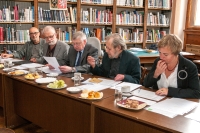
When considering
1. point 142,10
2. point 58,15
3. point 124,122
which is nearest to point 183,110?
point 124,122

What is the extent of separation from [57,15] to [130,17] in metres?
1.71

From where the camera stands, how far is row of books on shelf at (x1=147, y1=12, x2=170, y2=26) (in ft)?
18.4

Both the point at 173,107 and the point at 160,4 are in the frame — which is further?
the point at 160,4

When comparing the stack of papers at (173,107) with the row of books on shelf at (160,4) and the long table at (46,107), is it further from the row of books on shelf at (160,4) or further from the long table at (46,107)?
the row of books on shelf at (160,4)

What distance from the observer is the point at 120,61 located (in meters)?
2.52

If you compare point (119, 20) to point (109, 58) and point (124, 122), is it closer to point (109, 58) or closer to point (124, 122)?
point (109, 58)

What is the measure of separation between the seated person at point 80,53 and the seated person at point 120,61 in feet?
0.85

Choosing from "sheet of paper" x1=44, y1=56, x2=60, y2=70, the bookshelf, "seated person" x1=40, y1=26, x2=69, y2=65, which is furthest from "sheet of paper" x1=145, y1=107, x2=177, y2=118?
the bookshelf

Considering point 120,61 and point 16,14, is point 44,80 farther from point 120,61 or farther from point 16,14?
point 16,14

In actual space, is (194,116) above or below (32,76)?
below

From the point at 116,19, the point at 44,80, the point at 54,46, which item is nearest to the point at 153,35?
the point at 116,19

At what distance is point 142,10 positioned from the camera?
5.51m

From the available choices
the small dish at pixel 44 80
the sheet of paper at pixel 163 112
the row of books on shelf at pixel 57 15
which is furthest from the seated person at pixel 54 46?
the sheet of paper at pixel 163 112

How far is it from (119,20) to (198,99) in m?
3.65
